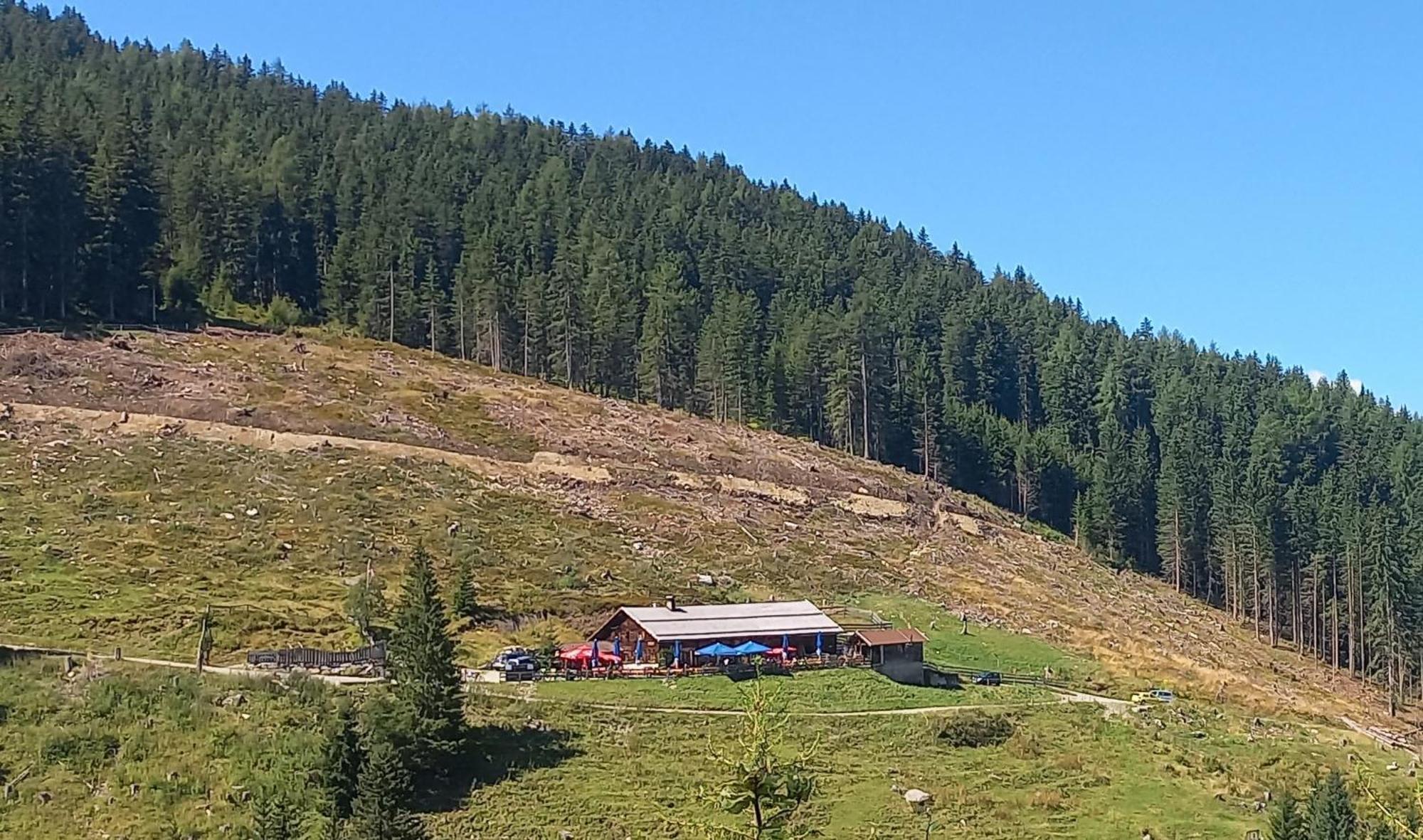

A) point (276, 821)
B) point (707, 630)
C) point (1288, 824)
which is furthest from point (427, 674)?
point (1288, 824)

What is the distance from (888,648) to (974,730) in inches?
361

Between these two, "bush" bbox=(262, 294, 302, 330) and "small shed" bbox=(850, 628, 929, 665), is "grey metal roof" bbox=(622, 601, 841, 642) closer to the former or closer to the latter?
"small shed" bbox=(850, 628, 929, 665)

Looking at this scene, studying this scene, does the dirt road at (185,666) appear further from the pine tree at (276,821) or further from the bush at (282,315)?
the bush at (282,315)

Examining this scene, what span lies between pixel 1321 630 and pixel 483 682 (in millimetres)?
82049

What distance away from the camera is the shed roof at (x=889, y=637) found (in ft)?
209

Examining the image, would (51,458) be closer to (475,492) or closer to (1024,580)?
(475,492)

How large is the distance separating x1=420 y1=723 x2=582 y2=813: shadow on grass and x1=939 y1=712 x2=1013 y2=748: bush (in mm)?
15754

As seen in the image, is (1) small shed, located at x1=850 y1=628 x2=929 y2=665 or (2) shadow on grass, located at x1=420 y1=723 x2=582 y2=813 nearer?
(2) shadow on grass, located at x1=420 y1=723 x2=582 y2=813

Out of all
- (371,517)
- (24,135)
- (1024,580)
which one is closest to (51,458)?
(371,517)

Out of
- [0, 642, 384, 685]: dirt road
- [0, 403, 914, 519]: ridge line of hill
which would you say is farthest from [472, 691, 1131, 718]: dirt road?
[0, 403, 914, 519]: ridge line of hill

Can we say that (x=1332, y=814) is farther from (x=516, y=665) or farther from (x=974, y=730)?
(x=516, y=665)

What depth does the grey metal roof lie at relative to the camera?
2458 inches

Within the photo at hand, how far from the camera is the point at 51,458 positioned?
78.4 m

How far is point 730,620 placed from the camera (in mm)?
65625
